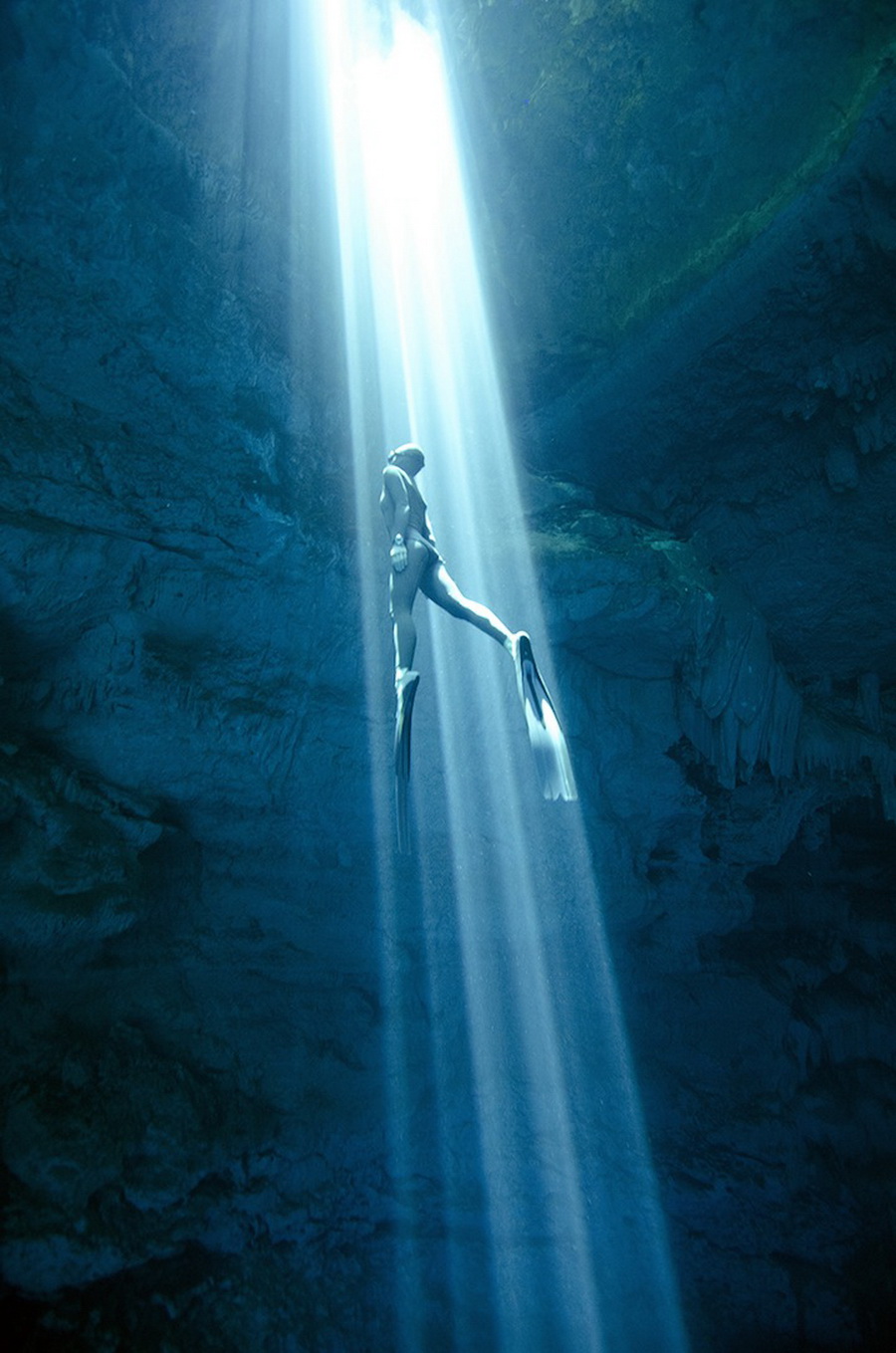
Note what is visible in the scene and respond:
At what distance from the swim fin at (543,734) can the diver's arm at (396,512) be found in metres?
1.04

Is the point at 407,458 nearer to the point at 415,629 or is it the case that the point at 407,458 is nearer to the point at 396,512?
the point at 396,512

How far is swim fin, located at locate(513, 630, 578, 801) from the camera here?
3266 mm

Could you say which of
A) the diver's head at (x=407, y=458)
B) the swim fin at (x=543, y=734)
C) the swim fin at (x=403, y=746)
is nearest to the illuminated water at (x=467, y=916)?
the diver's head at (x=407, y=458)

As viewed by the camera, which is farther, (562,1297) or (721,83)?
(562,1297)

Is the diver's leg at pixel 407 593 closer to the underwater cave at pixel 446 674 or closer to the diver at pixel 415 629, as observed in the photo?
the diver at pixel 415 629

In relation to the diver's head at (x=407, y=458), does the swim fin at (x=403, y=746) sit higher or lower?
lower

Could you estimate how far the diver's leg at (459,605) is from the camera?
389 cm

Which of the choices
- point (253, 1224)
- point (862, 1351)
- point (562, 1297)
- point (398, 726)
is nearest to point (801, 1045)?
point (862, 1351)

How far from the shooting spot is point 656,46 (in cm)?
497

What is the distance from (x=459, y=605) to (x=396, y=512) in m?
0.84

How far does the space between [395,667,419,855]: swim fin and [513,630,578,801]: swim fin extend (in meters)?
0.62

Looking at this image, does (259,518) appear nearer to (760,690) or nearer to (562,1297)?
(760,690)

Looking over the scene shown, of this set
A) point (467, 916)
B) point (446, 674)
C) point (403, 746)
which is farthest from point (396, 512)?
point (467, 916)

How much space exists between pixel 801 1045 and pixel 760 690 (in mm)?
3826
